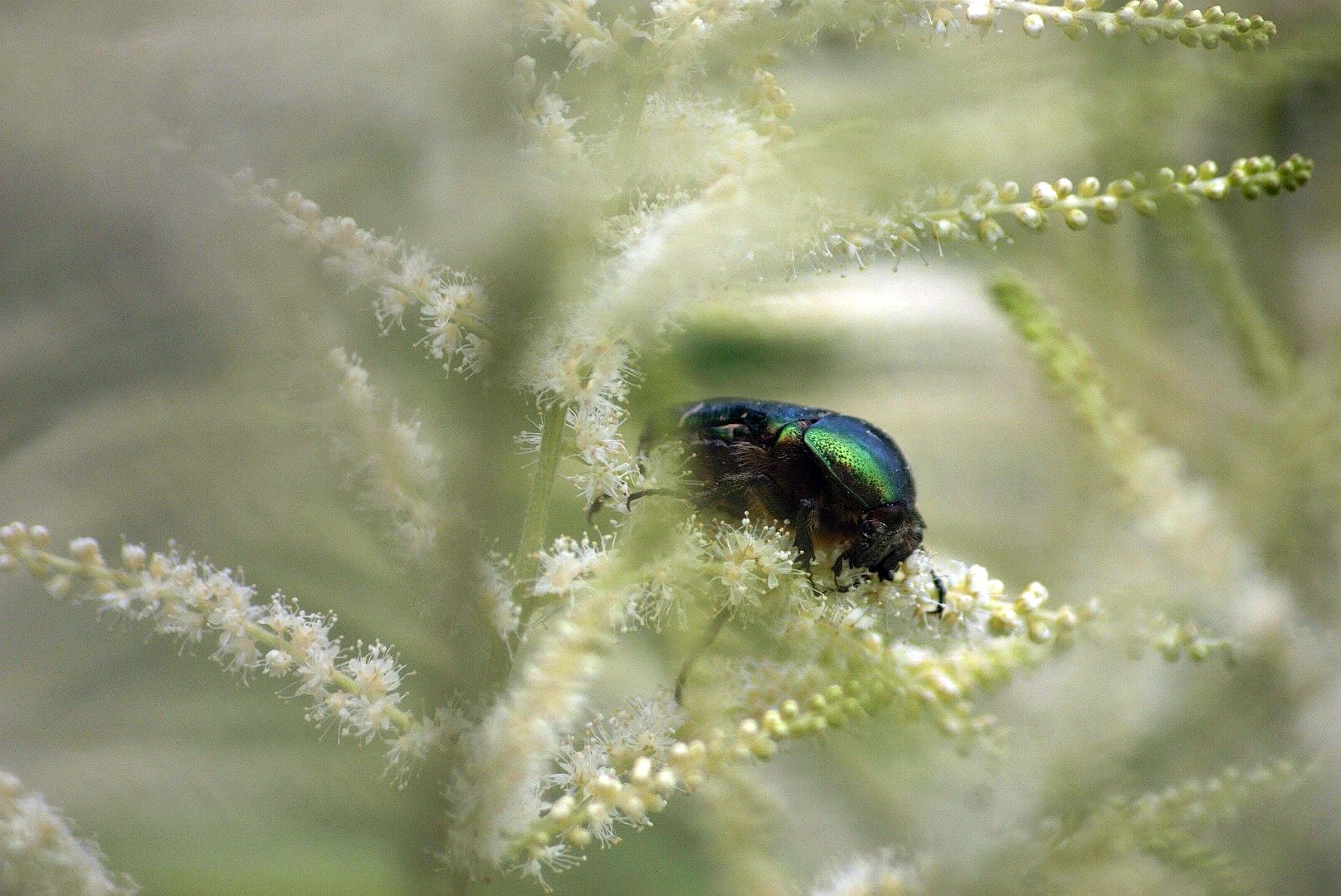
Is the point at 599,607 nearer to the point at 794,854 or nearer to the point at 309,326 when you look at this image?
the point at 309,326

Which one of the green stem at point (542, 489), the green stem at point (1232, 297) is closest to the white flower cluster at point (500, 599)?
the green stem at point (542, 489)

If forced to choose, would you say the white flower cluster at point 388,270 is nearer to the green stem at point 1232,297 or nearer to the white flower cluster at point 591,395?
the white flower cluster at point 591,395

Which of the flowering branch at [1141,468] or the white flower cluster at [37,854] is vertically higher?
the flowering branch at [1141,468]

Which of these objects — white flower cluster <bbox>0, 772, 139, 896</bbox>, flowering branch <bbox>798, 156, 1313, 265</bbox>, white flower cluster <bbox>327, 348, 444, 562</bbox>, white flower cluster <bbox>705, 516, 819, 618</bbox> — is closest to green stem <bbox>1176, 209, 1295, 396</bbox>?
flowering branch <bbox>798, 156, 1313, 265</bbox>

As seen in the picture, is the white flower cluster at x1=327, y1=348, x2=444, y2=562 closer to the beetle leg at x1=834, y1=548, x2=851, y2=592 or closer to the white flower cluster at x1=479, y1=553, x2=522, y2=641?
the white flower cluster at x1=479, y1=553, x2=522, y2=641

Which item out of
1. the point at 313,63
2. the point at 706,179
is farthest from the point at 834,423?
the point at 313,63

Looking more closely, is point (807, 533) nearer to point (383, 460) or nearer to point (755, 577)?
point (755, 577)
